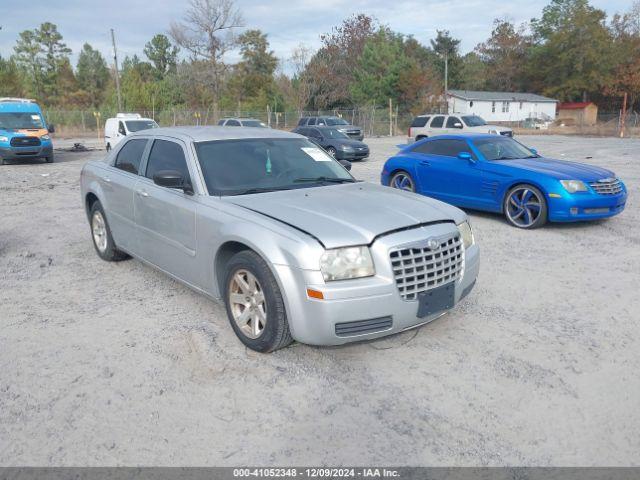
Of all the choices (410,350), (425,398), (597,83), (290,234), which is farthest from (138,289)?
(597,83)

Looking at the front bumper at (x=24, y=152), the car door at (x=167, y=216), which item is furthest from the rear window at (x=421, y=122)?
the car door at (x=167, y=216)

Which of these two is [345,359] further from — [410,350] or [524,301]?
[524,301]

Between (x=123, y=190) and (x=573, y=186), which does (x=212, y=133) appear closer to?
(x=123, y=190)

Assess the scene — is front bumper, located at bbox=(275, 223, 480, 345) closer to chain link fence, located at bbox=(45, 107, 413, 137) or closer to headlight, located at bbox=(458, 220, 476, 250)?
headlight, located at bbox=(458, 220, 476, 250)

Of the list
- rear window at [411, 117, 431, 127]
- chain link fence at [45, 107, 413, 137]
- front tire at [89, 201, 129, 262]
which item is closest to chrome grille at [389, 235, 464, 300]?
front tire at [89, 201, 129, 262]

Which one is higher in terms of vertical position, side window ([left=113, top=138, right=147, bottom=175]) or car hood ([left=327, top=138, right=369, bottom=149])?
side window ([left=113, top=138, right=147, bottom=175])

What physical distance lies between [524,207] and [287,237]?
18.4 ft

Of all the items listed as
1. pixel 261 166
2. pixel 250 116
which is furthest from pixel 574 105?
pixel 261 166

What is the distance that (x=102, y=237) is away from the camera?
6.27 metres

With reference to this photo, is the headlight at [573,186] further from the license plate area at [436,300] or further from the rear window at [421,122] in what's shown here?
the rear window at [421,122]

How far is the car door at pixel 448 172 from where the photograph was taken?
8781mm

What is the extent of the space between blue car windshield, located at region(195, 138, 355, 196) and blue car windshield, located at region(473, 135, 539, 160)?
4.45 m

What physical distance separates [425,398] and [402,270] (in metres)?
0.82

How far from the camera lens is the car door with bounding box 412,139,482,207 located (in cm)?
878
